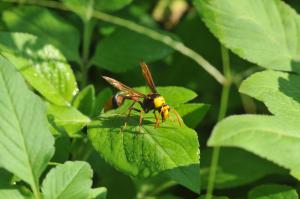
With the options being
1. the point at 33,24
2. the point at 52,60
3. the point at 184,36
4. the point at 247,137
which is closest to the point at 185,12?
the point at 184,36

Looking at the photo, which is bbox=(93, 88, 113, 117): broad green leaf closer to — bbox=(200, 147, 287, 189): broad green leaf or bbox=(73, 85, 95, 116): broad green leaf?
bbox=(73, 85, 95, 116): broad green leaf

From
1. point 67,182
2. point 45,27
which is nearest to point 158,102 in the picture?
point 67,182

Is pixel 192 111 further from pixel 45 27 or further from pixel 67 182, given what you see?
pixel 45 27

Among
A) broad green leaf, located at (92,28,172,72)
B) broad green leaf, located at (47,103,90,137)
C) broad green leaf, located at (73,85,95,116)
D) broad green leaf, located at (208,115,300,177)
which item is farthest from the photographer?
broad green leaf, located at (92,28,172,72)

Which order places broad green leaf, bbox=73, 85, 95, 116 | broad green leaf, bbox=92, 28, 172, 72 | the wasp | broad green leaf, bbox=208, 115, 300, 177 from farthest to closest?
broad green leaf, bbox=92, 28, 172, 72 < broad green leaf, bbox=73, 85, 95, 116 < the wasp < broad green leaf, bbox=208, 115, 300, 177

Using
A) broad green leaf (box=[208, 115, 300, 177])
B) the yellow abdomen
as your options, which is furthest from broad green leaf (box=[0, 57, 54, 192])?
broad green leaf (box=[208, 115, 300, 177])

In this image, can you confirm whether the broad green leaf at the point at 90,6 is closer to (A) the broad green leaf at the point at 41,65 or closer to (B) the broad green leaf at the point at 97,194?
(A) the broad green leaf at the point at 41,65

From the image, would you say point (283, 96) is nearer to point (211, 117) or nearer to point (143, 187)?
point (143, 187)
